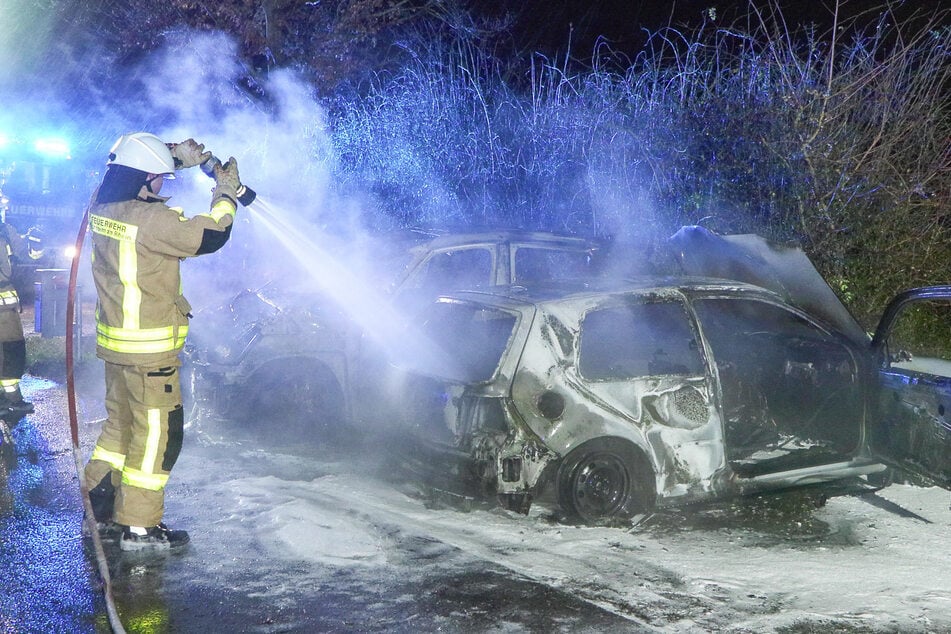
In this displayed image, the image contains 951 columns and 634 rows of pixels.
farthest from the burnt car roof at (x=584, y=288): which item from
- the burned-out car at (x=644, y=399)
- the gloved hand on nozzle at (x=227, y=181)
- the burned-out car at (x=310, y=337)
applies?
the gloved hand on nozzle at (x=227, y=181)

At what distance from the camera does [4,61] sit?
22.7 meters

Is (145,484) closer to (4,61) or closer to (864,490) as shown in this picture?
(864,490)

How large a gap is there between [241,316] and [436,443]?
246 centimetres

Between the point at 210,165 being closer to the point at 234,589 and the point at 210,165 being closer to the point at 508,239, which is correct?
the point at 234,589

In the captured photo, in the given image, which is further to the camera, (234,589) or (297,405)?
(297,405)

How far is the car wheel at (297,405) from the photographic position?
7.06m

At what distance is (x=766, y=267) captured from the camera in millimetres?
7316

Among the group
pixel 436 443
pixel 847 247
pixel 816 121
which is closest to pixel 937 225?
pixel 847 247

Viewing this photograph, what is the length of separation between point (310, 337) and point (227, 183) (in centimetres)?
199

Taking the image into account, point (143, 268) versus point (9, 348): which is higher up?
point (143, 268)

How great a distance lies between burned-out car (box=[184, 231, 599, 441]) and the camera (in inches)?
271

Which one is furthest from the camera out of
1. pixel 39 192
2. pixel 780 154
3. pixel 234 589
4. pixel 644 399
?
pixel 39 192

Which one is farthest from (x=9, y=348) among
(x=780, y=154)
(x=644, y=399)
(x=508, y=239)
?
(x=780, y=154)

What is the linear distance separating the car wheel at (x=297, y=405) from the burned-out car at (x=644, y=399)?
4.44 feet
